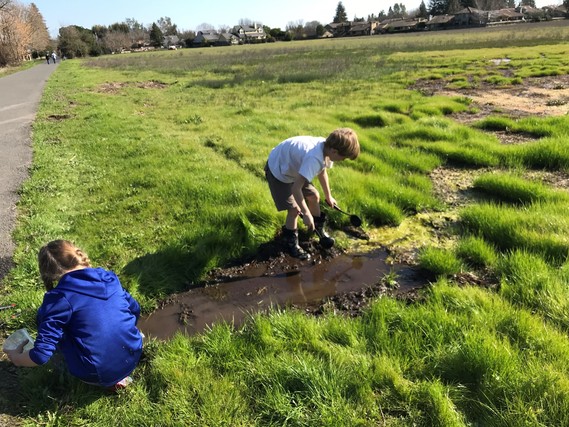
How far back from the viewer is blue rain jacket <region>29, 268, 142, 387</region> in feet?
8.49

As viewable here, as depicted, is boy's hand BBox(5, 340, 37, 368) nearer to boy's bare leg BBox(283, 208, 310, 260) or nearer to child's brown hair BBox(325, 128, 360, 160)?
boy's bare leg BBox(283, 208, 310, 260)

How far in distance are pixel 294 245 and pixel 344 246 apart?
620mm

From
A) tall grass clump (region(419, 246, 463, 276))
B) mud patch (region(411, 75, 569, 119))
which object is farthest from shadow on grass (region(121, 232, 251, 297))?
mud patch (region(411, 75, 569, 119))

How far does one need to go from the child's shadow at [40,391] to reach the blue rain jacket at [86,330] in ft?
0.52

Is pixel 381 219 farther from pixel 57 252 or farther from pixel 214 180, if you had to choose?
pixel 57 252

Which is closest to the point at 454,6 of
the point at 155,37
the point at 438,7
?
the point at 438,7

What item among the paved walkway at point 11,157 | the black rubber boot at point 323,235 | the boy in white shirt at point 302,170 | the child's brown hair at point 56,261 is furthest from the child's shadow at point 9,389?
the black rubber boot at point 323,235

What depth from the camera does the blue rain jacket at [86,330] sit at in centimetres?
259

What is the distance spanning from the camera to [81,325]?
2.66m

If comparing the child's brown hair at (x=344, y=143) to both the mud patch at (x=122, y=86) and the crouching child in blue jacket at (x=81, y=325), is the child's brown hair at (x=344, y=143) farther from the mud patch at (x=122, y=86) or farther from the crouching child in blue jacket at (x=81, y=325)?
the mud patch at (x=122, y=86)

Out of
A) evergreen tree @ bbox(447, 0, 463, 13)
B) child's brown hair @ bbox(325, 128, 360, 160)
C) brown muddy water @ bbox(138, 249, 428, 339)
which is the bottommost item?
brown muddy water @ bbox(138, 249, 428, 339)

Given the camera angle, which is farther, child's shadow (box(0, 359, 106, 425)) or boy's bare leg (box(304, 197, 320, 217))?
boy's bare leg (box(304, 197, 320, 217))

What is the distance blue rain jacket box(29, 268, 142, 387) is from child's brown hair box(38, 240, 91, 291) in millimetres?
119

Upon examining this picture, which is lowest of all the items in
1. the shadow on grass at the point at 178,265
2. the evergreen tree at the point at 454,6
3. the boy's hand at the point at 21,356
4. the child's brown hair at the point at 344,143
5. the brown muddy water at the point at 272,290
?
the brown muddy water at the point at 272,290
